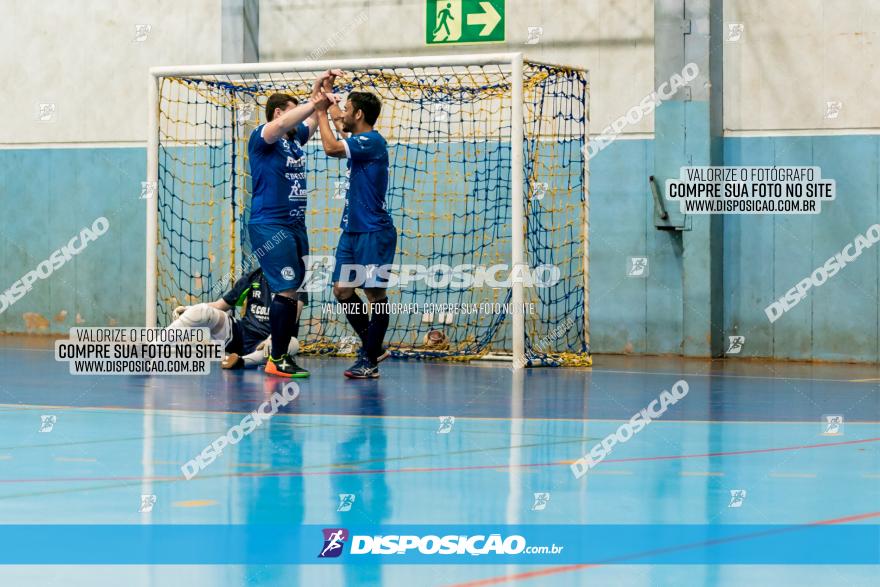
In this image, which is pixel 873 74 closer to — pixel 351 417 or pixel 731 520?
pixel 351 417

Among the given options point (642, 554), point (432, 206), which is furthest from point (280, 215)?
point (642, 554)

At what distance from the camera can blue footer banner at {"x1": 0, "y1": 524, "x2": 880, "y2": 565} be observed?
4.02 metres

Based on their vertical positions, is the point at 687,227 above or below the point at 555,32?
below

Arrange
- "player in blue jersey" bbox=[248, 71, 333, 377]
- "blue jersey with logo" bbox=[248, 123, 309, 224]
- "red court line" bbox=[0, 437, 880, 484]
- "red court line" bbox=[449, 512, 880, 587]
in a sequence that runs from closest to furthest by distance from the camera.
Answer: "red court line" bbox=[449, 512, 880, 587] < "red court line" bbox=[0, 437, 880, 484] < "player in blue jersey" bbox=[248, 71, 333, 377] < "blue jersey with logo" bbox=[248, 123, 309, 224]

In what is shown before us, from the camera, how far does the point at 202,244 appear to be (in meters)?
15.4

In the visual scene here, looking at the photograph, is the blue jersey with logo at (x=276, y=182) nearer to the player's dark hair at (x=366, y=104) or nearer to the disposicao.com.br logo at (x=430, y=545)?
the player's dark hair at (x=366, y=104)

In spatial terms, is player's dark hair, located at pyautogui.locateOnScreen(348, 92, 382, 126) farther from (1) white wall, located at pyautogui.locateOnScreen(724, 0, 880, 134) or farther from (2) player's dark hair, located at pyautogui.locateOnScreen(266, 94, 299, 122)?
(1) white wall, located at pyautogui.locateOnScreen(724, 0, 880, 134)

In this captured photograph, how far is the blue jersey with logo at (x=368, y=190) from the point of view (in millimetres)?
10094

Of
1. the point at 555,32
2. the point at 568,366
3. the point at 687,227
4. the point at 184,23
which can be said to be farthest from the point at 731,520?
the point at 184,23

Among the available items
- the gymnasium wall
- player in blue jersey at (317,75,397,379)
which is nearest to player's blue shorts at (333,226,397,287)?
player in blue jersey at (317,75,397,379)

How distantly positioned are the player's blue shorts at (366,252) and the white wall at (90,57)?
6258mm

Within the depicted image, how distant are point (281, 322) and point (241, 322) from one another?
1.40 metres

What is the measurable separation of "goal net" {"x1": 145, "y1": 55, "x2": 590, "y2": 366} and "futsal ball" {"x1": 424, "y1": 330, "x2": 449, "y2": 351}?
2 centimetres

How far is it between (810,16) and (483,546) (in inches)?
409
